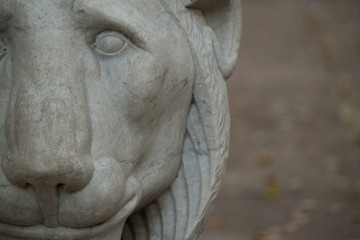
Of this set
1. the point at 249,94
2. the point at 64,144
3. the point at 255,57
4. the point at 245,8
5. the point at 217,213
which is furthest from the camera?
the point at 245,8

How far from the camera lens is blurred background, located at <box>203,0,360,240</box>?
152 inches

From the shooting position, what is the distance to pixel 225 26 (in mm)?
2340

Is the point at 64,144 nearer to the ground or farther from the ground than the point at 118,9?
nearer to the ground

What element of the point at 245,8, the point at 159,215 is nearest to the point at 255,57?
the point at 245,8

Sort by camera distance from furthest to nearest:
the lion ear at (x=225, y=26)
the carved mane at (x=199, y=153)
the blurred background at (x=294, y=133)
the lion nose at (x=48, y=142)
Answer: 1. the blurred background at (x=294, y=133)
2. the lion ear at (x=225, y=26)
3. the carved mane at (x=199, y=153)
4. the lion nose at (x=48, y=142)

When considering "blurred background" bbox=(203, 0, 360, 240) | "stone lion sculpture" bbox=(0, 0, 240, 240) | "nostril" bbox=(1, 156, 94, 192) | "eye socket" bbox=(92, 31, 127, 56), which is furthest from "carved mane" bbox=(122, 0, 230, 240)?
"blurred background" bbox=(203, 0, 360, 240)

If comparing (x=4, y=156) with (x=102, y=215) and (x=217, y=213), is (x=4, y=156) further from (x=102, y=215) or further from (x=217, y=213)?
(x=217, y=213)

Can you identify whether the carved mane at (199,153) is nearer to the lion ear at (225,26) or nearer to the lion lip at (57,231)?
the lion ear at (225,26)

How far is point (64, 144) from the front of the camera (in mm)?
1807

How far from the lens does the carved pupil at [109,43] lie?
1926 millimetres

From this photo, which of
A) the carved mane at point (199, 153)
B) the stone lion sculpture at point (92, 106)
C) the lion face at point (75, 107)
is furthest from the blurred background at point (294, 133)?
the lion face at point (75, 107)

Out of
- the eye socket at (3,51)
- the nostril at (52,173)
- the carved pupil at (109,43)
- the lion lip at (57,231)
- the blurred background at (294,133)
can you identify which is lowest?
the blurred background at (294,133)

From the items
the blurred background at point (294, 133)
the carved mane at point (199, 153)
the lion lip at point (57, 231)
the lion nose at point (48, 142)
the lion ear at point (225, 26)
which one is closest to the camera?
the lion nose at point (48, 142)

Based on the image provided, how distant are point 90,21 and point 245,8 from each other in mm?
6835
